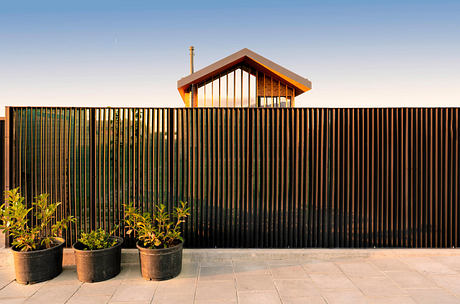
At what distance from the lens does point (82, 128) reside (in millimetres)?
4930

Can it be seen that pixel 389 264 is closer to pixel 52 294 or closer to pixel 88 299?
pixel 88 299

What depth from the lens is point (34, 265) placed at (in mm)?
3938

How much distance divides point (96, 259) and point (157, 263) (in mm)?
945

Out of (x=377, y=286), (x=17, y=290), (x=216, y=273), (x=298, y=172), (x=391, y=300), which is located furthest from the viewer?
(x=298, y=172)

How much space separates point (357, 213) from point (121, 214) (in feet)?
15.1

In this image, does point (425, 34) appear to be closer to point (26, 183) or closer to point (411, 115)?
point (411, 115)

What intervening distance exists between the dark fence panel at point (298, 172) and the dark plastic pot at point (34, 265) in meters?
1.52

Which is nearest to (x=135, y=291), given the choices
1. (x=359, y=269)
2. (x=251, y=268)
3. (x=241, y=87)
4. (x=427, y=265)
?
(x=251, y=268)

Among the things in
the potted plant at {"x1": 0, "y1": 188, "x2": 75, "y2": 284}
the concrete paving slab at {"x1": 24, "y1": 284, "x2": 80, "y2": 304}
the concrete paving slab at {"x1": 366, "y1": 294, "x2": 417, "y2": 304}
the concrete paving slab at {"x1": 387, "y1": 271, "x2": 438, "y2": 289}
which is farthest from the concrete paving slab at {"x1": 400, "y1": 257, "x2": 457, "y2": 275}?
the potted plant at {"x1": 0, "y1": 188, "x2": 75, "y2": 284}

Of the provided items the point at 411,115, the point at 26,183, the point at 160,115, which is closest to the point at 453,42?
the point at 411,115

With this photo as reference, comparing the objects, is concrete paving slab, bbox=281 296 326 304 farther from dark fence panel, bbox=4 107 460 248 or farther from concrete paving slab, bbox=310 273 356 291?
dark fence panel, bbox=4 107 460 248

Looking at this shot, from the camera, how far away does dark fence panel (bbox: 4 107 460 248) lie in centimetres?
500

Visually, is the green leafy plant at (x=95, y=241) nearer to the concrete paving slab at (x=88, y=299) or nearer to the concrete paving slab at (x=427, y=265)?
the concrete paving slab at (x=88, y=299)

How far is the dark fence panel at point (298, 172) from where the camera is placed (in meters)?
5.00
